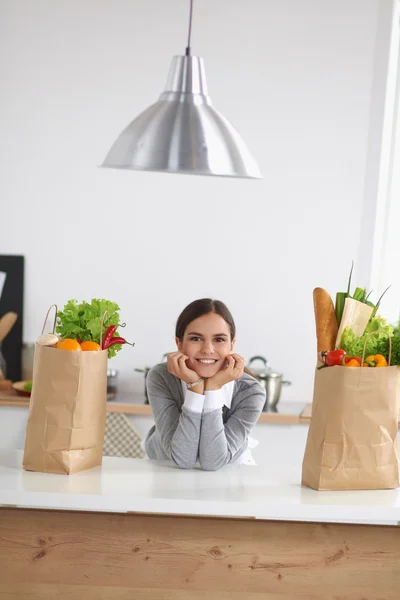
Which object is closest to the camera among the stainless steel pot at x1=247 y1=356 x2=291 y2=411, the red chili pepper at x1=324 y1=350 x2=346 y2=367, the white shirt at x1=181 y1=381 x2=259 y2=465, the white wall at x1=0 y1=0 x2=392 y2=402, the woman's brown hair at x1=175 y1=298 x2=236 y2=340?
the red chili pepper at x1=324 y1=350 x2=346 y2=367

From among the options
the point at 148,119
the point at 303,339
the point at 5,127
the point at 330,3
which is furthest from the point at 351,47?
the point at 148,119

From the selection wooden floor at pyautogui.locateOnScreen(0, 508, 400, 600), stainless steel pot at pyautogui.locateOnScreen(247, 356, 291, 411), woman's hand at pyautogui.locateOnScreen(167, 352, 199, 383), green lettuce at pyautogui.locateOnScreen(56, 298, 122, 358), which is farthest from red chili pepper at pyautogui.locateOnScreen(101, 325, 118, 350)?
stainless steel pot at pyautogui.locateOnScreen(247, 356, 291, 411)

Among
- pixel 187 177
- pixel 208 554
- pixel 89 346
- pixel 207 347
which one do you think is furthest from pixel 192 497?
pixel 187 177

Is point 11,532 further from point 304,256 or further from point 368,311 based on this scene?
point 304,256

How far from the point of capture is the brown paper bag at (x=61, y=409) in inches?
73.3

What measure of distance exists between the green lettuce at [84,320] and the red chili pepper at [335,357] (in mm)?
486

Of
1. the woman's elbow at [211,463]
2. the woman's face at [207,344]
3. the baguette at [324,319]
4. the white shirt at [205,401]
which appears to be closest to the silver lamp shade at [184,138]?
the baguette at [324,319]

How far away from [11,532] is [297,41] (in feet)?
9.33

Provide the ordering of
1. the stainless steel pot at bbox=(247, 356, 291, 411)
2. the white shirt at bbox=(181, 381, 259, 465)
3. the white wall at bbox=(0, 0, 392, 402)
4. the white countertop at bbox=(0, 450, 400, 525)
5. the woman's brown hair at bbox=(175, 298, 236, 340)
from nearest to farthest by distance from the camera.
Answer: the white countertop at bbox=(0, 450, 400, 525) < the white shirt at bbox=(181, 381, 259, 465) < the woman's brown hair at bbox=(175, 298, 236, 340) < the stainless steel pot at bbox=(247, 356, 291, 411) < the white wall at bbox=(0, 0, 392, 402)

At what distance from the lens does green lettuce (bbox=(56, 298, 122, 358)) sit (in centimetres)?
196

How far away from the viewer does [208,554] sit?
1.74 metres

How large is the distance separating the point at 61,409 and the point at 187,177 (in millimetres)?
2254

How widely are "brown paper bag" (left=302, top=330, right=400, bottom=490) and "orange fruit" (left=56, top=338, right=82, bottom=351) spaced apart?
0.53 metres

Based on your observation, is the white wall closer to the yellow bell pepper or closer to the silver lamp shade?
the silver lamp shade
